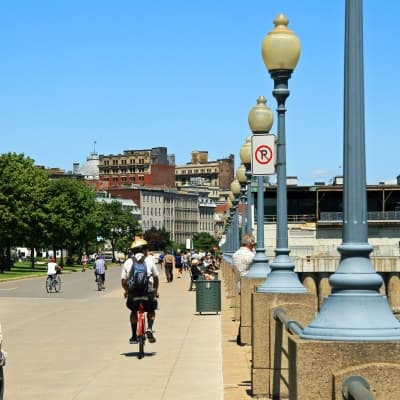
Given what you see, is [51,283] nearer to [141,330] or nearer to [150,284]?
[150,284]

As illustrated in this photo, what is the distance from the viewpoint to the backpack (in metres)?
18.5

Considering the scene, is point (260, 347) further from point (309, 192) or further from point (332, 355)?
point (309, 192)

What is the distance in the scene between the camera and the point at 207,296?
99.4ft

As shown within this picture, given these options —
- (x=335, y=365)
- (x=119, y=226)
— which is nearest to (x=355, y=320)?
(x=335, y=365)

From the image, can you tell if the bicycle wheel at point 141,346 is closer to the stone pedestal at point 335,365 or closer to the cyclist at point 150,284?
the cyclist at point 150,284

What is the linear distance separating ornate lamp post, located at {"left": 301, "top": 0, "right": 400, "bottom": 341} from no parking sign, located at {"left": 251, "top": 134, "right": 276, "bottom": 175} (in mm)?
8147

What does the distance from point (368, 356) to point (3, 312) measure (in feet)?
89.2

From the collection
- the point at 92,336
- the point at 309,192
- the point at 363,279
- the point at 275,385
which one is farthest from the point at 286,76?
the point at 309,192

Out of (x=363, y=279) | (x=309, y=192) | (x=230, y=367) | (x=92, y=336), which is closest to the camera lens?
(x=363, y=279)

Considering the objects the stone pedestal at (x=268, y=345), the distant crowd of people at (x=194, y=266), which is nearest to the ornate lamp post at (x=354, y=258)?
the stone pedestal at (x=268, y=345)

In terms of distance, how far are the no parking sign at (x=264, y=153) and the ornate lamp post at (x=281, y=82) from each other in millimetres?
952

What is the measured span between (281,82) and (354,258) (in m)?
7.47

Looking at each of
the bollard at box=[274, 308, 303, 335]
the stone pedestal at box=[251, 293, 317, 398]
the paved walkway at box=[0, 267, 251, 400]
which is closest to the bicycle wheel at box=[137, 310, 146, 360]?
the paved walkway at box=[0, 267, 251, 400]

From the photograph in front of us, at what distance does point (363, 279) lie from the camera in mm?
7188
